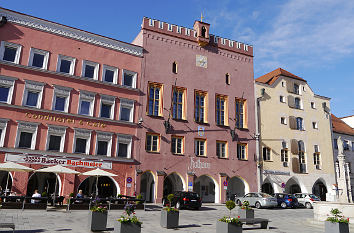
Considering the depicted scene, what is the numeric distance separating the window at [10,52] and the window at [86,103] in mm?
5841

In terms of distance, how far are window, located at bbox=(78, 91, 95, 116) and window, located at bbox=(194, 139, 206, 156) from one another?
11.1 metres

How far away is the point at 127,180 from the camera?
28.1 meters

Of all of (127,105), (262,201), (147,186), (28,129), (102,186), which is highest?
(127,105)

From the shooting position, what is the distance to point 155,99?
31906mm

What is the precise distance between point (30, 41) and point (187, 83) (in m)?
15.5

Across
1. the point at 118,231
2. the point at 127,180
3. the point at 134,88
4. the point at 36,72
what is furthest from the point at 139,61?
the point at 118,231

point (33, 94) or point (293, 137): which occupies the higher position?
point (33, 94)

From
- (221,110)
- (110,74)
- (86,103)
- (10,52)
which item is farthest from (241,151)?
(10,52)

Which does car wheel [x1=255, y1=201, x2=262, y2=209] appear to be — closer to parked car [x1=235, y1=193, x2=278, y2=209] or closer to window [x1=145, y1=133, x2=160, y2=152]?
parked car [x1=235, y1=193, x2=278, y2=209]

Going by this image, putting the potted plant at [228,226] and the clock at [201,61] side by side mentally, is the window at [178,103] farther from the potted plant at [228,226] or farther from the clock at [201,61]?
the potted plant at [228,226]

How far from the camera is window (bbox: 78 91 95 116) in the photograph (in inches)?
1097

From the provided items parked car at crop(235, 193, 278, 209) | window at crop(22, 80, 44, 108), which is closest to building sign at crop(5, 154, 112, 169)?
window at crop(22, 80, 44, 108)

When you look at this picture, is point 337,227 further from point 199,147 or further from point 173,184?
point 173,184

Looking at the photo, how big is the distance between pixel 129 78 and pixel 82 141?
7819 mm
